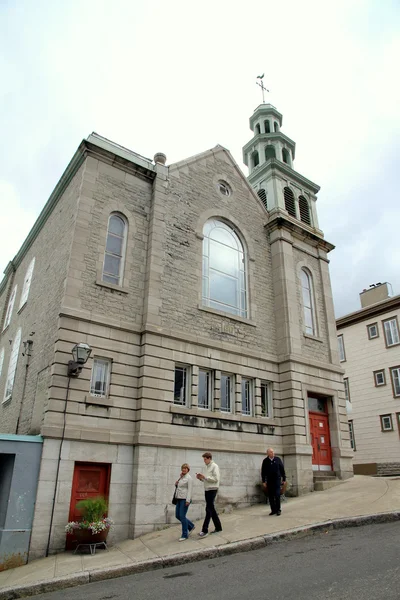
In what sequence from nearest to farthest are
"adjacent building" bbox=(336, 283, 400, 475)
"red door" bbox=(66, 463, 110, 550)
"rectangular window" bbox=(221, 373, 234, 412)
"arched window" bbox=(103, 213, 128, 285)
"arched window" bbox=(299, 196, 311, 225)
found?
"red door" bbox=(66, 463, 110, 550) → "arched window" bbox=(103, 213, 128, 285) → "rectangular window" bbox=(221, 373, 234, 412) → "arched window" bbox=(299, 196, 311, 225) → "adjacent building" bbox=(336, 283, 400, 475)

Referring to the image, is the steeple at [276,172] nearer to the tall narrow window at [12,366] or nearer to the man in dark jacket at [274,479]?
the man in dark jacket at [274,479]

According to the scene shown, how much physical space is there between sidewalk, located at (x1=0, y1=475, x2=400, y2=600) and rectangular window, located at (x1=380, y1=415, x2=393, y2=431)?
51.0 feet

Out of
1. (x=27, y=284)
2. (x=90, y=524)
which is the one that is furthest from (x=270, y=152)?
(x=90, y=524)

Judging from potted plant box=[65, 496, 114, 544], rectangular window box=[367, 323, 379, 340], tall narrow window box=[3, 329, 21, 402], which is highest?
rectangular window box=[367, 323, 379, 340]

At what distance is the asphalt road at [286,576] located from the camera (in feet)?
19.0

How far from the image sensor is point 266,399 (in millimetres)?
16156

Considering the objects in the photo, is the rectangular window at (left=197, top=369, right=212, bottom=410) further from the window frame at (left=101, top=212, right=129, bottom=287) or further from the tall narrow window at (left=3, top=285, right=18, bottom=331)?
the tall narrow window at (left=3, top=285, right=18, bottom=331)

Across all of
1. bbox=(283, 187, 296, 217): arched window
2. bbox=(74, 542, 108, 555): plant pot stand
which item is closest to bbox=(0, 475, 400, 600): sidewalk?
bbox=(74, 542, 108, 555): plant pot stand

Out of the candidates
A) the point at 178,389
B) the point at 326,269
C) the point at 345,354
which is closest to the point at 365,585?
the point at 178,389

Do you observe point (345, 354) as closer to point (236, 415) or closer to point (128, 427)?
point (236, 415)

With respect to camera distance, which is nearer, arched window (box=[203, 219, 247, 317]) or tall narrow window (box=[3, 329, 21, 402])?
arched window (box=[203, 219, 247, 317])

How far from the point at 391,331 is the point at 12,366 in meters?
23.0

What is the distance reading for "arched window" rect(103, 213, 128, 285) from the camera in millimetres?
13930

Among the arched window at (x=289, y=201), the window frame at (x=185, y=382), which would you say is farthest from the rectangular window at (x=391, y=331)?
the window frame at (x=185, y=382)
